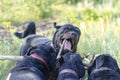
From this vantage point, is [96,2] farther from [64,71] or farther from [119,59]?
[64,71]

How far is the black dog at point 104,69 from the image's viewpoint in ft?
15.8

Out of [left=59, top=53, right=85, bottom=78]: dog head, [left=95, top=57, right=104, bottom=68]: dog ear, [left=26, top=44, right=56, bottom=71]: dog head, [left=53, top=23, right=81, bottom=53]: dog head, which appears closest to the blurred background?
[left=53, top=23, right=81, bottom=53]: dog head

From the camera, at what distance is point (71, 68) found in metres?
5.01

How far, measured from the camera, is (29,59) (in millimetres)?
5289

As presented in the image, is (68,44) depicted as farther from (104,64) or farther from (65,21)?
(65,21)

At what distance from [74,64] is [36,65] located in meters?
0.48

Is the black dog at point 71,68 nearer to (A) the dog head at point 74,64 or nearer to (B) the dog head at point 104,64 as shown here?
(A) the dog head at point 74,64

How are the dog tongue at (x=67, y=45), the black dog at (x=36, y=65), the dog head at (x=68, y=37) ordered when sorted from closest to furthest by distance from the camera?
the black dog at (x=36, y=65) < the dog tongue at (x=67, y=45) < the dog head at (x=68, y=37)

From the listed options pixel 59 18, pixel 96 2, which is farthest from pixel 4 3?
pixel 96 2

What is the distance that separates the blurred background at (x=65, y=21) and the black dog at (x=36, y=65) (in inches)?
43.6

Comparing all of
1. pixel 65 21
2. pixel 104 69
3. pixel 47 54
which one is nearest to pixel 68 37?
pixel 47 54

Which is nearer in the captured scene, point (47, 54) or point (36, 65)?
point (36, 65)

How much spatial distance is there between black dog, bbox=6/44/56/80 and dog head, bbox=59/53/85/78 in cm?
31

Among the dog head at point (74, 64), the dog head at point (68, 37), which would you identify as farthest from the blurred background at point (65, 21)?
the dog head at point (74, 64)
